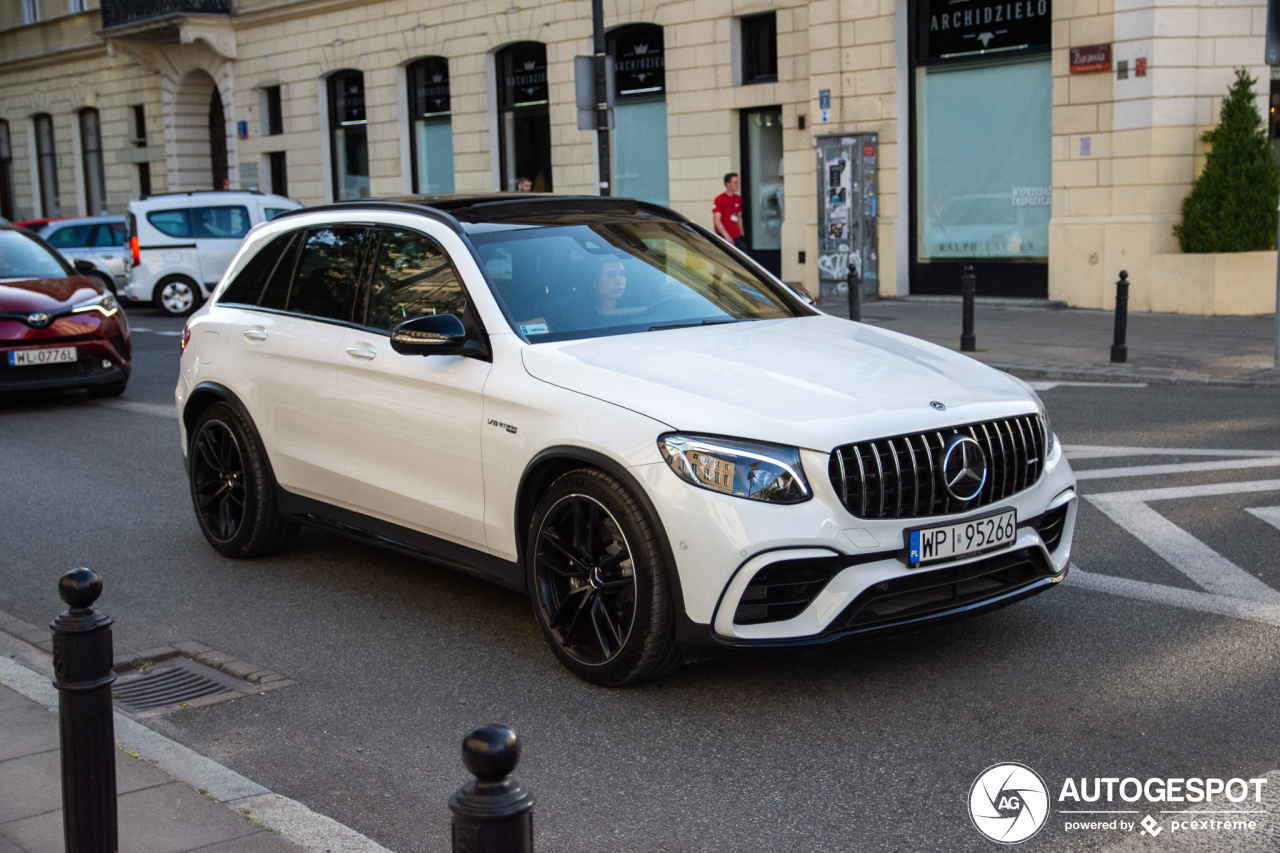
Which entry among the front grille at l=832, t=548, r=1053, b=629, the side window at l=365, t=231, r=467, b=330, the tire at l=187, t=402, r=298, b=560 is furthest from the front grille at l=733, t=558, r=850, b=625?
the tire at l=187, t=402, r=298, b=560

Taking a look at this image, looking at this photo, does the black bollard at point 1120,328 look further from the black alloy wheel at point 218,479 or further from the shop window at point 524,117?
the shop window at point 524,117

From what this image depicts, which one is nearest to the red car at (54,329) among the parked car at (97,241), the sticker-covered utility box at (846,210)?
the sticker-covered utility box at (846,210)

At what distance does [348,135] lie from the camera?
30.7 m

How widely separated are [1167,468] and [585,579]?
4787mm

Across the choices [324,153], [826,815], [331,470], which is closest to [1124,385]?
[331,470]

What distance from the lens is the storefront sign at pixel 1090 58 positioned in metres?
17.4

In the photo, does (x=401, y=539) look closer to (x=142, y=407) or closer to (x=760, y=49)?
(x=142, y=407)

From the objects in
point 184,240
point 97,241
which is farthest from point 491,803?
point 97,241

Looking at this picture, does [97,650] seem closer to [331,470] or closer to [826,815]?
[826,815]

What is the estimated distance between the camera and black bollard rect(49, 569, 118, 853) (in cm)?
318

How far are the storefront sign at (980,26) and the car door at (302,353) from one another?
46.7 feet

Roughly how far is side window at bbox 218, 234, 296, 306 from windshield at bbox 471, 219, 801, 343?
1537mm

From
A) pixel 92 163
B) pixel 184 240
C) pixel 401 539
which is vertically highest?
pixel 92 163

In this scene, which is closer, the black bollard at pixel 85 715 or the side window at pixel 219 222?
the black bollard at pixel 85 715
